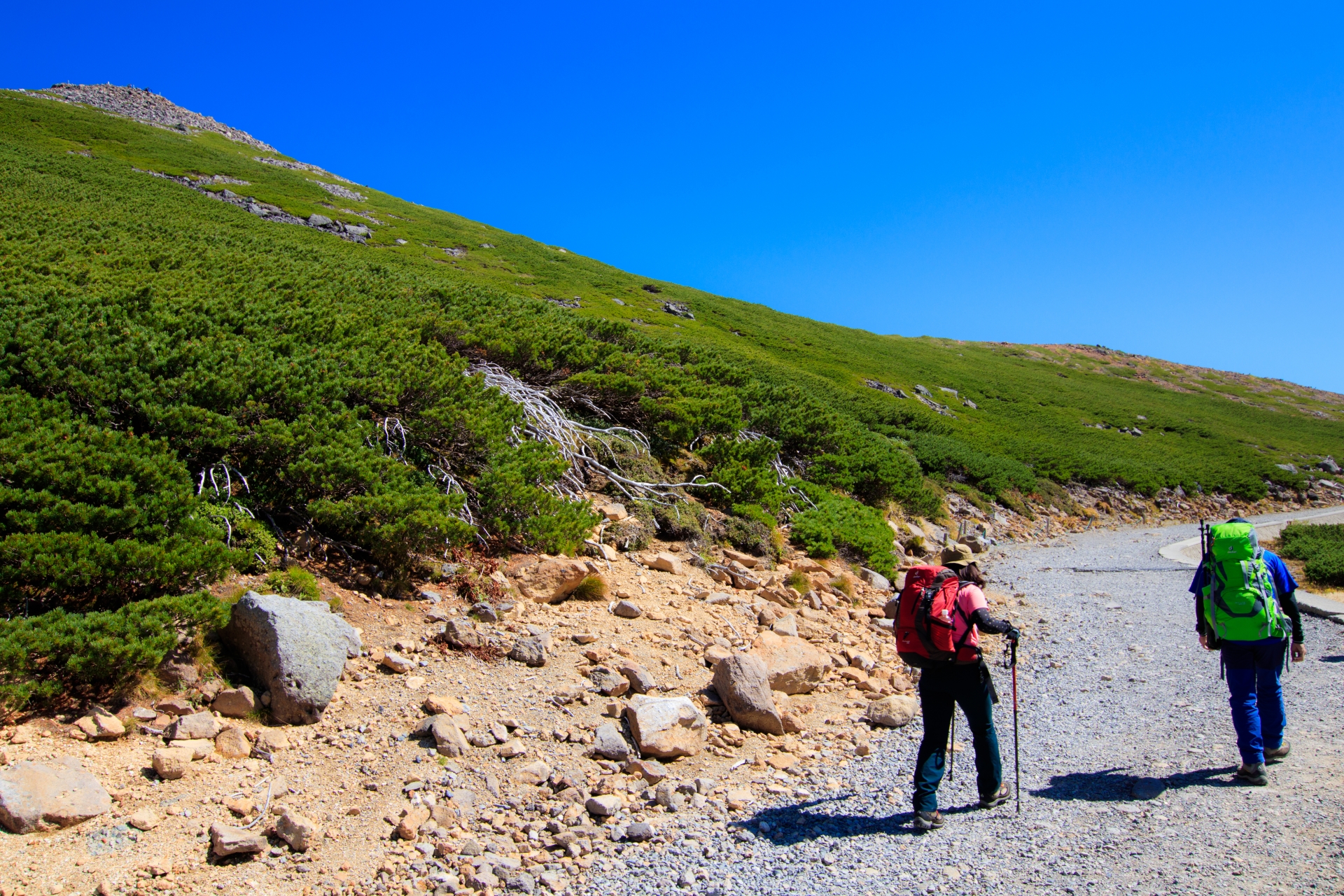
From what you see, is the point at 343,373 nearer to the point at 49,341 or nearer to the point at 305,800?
the point at 49,341

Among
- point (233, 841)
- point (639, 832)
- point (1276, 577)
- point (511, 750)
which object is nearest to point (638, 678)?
point (511, 750)

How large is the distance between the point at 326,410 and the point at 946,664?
6839 mm

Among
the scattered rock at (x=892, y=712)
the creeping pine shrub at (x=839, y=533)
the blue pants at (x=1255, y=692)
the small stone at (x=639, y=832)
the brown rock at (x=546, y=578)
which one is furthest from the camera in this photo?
the creeping pine shrub at (x=839, y=533)

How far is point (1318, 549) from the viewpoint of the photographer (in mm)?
15641

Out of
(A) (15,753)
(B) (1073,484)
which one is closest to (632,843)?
(A) (15,753)

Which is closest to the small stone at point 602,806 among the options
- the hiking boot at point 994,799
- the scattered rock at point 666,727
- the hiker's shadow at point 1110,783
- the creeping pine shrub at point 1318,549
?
the scattered rock at point 666,727

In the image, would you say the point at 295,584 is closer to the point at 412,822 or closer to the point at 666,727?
the point at 412,822

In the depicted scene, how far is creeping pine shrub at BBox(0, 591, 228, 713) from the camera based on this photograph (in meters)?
4.38

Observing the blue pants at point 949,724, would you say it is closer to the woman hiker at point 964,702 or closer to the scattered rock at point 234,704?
the woman hiker at point 964,702

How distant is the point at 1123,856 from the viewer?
4105mm

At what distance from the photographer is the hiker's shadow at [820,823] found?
4.63 metres

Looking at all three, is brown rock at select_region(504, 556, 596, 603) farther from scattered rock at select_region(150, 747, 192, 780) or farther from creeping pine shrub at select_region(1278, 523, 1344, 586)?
creeping pine shrub at select_region(1278, 523, 1344, 586)

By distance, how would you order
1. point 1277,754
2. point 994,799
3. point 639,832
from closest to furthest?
1. point 639,832
2. point 994,799
3. point 1277,754

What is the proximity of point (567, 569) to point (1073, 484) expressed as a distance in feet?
88.6
